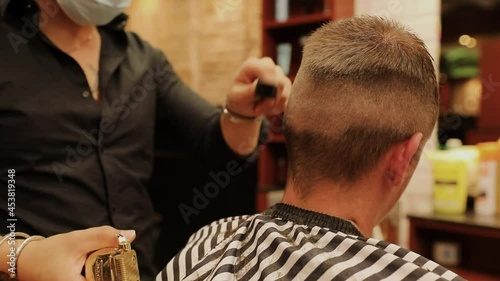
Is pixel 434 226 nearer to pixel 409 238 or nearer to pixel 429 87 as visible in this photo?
pixel 409 238

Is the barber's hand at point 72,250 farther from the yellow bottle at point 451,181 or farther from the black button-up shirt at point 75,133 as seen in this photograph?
the yellow bottle at point 451,181

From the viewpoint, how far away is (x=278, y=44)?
3.12m

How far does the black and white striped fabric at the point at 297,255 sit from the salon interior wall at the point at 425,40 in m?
1.57

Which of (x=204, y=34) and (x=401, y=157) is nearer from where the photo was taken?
(x=401, y=157)

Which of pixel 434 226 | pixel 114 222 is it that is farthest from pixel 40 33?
pixel 434 226

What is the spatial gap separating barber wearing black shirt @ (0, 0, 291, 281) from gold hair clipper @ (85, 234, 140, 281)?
21.2 inches

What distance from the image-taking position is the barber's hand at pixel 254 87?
1460mm

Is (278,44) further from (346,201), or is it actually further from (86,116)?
(346,201)

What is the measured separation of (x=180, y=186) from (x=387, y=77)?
7.96 feet

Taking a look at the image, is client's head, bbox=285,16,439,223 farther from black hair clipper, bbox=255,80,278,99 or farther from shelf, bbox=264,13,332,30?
shelf, bbox=264,13,332,30

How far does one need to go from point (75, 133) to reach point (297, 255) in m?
0.81

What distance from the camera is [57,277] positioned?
93cm

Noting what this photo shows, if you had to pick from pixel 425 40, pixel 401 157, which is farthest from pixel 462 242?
pixel 401 157

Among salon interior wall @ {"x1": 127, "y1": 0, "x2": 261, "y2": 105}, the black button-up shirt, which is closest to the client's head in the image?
the black button-up shirt
